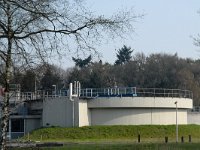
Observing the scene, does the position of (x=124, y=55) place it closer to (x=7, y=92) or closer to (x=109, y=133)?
(x=109, y=133)

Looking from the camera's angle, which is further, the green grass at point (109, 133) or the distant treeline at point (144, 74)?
the distant treeline at point (144, 74)

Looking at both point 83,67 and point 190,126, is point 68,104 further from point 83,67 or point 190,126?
point 83,67

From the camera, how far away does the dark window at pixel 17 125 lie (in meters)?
74.4

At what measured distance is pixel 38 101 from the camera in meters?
74.7

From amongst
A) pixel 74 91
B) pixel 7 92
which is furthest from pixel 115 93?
pixel 7 92

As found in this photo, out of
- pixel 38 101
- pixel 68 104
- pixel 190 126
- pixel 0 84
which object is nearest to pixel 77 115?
pixel 68 104

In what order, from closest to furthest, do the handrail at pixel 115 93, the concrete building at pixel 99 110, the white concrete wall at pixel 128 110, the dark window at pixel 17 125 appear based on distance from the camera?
the concrete building at pixel 99 110, the white concrete wall at pixel 128 110, the handrail at pixel 115 93, the dark window at pixel 17 125

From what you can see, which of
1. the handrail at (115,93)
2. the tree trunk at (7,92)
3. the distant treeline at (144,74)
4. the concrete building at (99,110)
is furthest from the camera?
the distant treeline at (144,74)

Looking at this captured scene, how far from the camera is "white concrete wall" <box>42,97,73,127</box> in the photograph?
6969cm

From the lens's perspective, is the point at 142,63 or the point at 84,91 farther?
the point at 142,63

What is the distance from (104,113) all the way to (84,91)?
185 inches

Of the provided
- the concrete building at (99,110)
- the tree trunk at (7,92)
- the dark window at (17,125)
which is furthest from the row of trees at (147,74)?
the tree trunk at (7,92)

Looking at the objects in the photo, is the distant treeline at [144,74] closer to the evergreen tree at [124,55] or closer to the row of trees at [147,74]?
the row of trees at [147,74]

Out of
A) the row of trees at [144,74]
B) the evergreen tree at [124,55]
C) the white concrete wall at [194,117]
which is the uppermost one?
the evergreen tree at [124,55]
